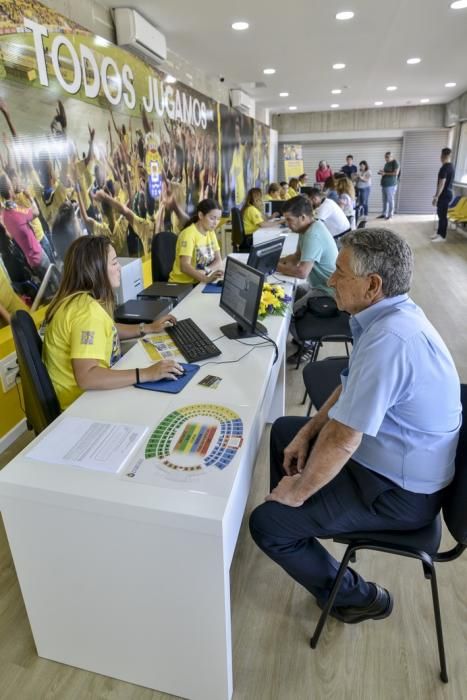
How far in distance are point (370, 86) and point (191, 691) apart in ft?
30.0

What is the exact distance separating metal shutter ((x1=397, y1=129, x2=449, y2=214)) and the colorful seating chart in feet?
41.7

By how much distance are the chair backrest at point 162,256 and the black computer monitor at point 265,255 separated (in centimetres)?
93

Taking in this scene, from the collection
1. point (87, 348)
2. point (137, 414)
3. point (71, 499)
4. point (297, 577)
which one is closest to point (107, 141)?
point (87, 348)

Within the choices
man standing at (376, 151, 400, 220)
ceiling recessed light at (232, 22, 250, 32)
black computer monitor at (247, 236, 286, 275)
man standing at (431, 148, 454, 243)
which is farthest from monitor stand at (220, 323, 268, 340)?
man standing at (376, 151, 400, 220)

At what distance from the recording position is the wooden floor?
4.19 feet

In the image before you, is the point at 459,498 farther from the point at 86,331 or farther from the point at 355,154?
the point at 355,154

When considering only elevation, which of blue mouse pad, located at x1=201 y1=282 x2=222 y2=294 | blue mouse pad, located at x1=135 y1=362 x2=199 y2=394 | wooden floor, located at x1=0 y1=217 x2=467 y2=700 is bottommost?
wooden floor, located at x1=0 y1=217 x2=467 y2=700

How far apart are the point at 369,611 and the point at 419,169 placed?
12816mm

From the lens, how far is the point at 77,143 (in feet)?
9.47

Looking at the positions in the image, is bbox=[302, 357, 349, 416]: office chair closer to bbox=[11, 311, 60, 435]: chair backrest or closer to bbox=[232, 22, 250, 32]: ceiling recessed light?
bbox=[11, 311, 60, 435]: chair backrest

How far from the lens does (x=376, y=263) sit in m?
1.13

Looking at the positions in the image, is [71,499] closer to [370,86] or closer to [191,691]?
[191,691]

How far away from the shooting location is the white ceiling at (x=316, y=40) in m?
3.69

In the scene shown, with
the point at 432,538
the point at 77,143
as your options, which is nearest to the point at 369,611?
the point at 432,538
